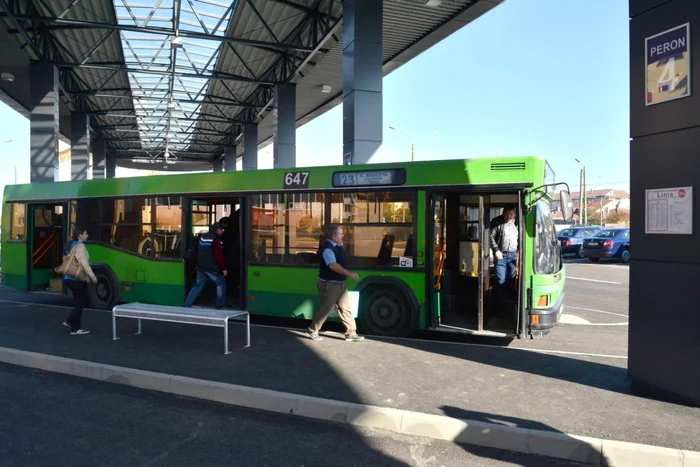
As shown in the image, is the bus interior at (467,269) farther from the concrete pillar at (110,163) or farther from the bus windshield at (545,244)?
the concrete pillar at (110,163)

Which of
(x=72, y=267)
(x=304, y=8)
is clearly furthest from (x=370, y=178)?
(x=304, y=8)

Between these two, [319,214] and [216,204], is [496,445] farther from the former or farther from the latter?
[216,204]

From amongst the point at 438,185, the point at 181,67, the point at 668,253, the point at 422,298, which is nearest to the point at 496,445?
the point at 668,253

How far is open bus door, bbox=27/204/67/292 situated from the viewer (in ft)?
38.2

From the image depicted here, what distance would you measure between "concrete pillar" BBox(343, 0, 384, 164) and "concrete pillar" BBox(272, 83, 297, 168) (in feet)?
28.5

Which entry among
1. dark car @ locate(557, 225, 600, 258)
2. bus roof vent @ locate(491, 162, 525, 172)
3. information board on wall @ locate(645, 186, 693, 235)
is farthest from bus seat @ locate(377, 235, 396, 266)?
dark car @ locate(557, 225, 600, 258)

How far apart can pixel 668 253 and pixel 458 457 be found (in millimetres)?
3080

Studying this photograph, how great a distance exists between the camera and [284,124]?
2227cm

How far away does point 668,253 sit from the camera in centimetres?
513

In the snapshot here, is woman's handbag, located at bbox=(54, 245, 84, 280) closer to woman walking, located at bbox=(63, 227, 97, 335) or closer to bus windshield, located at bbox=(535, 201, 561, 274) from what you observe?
woman walking, located at bbox=(63, 227, 97, 335)

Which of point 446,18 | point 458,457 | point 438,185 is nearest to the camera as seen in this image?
point 458,457

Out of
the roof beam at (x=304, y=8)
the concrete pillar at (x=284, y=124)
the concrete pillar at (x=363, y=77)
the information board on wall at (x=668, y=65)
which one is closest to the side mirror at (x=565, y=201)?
the information board on wall at (x=668, y=65)

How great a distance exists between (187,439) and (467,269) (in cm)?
556

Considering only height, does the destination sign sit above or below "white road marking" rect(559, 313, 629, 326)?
above
